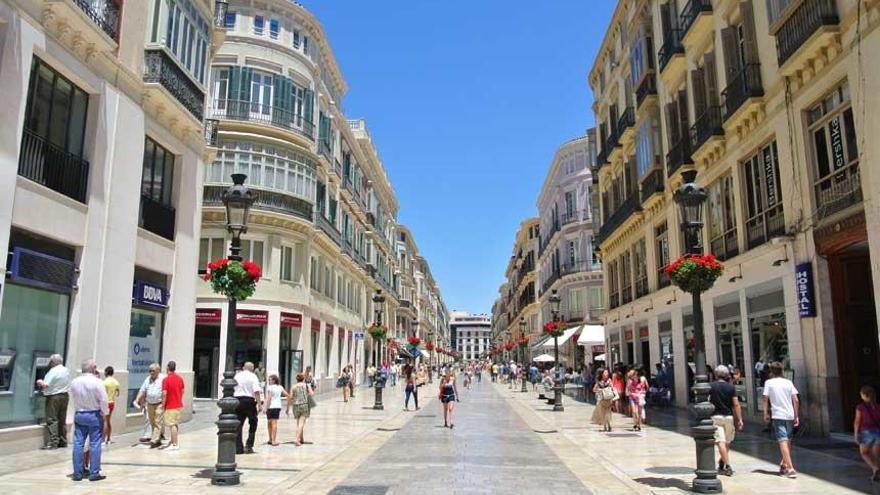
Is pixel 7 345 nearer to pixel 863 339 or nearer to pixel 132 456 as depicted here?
pixel 132 456

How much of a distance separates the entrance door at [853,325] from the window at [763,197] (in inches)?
81.3

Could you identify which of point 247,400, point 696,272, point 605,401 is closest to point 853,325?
point 696,272

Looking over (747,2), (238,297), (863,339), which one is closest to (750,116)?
(747,2)

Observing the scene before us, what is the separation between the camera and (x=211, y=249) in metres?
29.3

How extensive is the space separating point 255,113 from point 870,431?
26.1 meters

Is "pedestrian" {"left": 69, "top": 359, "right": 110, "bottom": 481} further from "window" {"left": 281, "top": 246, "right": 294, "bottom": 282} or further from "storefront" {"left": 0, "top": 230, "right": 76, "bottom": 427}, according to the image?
"window" {"left": 281, "top": 246, "right": 294, "bottom": 282}

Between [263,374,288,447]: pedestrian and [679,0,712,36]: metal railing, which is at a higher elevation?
[679,0,712,36]: metal railing

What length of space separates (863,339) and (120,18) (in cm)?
1771

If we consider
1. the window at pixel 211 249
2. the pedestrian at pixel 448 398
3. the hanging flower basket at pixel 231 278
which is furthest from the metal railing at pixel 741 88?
the window at pixel 211 249

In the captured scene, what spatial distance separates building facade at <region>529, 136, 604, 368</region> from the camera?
48438 millimetres

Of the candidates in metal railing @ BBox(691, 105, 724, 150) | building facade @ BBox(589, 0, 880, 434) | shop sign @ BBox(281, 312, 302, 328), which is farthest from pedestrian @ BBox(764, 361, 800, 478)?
shop sign @ BBox(281, 312, 302, 328)

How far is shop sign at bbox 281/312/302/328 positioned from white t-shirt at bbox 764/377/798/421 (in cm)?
2329

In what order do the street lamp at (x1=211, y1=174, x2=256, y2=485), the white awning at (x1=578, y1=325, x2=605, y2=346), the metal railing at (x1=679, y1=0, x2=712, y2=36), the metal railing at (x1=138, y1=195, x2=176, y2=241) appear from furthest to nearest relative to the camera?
the white awning at (x1=578, y1=325, x2=605, y2=346)
the metal railing at (x1=679, y1=0, x2=712, y2=36)
the metal railing at (x1=138, y1=195, x2=176, y2=241)
the street lamp at (x1=211, y1=174, x2=256, y2=485)

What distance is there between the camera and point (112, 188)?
49.6ft
